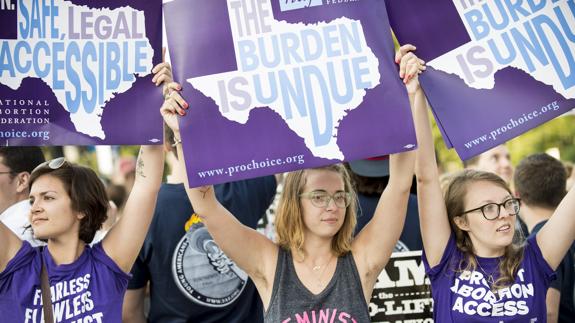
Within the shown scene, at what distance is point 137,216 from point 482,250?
1.55m

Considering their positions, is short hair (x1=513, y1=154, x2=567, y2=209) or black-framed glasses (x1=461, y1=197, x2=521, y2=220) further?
short hair (x1=513, y1=154, x2=567, y2=209)

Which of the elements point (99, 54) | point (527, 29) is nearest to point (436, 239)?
point (527, 29)

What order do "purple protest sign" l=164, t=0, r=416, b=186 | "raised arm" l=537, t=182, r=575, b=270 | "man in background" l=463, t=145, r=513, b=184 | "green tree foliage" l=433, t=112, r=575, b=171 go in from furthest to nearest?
"green tree foliage" l=433, t=112, r=575, b=171
"man in background" l=463, t=145, r=513, b=184
"raised arm" l=537, t=182, r=575, b=270
"purple protest sign" l=164, t=0, r=416, b=186

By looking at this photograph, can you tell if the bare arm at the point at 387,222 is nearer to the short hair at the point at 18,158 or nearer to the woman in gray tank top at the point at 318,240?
the woman in gray tank top at the point at 318,240

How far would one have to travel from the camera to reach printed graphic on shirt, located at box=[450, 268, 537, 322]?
339cm

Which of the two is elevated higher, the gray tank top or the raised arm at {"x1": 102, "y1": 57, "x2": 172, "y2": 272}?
the raised arm at {"x1": 102, "y1": 57, "x2": 172, "y2": 272}

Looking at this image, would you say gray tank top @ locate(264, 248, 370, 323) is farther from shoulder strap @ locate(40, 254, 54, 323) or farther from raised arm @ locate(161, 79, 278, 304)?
shoulder strap @ locate(40, 254, 54, 323)

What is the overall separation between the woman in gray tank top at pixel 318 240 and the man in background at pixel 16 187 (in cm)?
111

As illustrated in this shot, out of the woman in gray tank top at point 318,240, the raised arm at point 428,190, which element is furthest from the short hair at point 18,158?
the raised arm at point 428,190

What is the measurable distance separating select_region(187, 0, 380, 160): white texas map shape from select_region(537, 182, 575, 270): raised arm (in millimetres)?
1055

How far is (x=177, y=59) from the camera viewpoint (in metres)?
3.26

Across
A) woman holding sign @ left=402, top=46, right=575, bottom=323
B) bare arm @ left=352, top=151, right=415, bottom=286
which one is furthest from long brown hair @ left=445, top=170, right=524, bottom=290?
bare arm @ left=352, top=151, right=415, bottom=286

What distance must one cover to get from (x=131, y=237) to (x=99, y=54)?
2.65 ft

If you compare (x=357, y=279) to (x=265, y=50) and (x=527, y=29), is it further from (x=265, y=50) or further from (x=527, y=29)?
(x=527, y=29)
